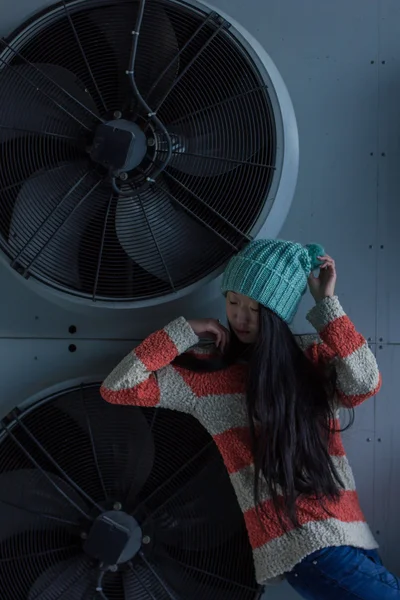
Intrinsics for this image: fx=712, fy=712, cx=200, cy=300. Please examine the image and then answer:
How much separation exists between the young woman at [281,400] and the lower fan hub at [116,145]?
0.27m

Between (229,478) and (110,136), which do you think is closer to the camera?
(110,136)

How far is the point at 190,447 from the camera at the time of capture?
1.42 metres

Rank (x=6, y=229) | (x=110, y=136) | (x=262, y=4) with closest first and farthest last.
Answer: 1. (x=110, y=136)
2. (x=6, y=229)
3. (x=262, y=4)

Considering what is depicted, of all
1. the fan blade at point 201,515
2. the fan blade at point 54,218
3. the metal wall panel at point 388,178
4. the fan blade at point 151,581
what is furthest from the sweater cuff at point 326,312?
the fan blade at point 151,581

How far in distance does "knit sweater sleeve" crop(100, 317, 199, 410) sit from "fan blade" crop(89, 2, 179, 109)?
44 cm

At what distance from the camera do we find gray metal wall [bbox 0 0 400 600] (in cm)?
151

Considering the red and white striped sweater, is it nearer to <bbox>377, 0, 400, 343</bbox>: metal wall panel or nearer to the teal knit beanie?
the teal knit beanie

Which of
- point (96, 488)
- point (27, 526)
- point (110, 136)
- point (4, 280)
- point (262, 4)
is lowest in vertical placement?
point (27, 526)

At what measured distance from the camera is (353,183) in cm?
151

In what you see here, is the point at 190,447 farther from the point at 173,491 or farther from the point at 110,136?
the point at 110,136

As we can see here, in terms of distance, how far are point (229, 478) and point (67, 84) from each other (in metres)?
0.83

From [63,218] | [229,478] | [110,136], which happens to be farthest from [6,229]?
[229,478]

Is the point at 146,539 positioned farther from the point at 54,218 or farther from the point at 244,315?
the point at 54,218

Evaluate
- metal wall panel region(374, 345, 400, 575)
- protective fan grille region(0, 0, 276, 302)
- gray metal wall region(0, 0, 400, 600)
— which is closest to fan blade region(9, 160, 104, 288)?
protective fan grille region(0, 0, 276, 302)
